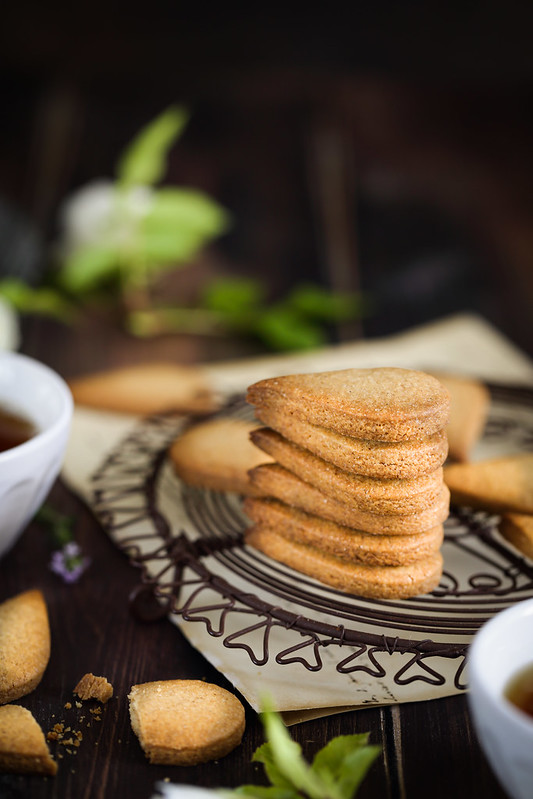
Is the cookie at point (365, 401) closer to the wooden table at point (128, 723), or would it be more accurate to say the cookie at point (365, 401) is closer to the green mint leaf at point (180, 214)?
the wooden table at point (128, 723)

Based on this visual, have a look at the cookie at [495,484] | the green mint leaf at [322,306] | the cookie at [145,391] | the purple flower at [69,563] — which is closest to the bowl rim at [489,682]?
the cookie at [495,484]

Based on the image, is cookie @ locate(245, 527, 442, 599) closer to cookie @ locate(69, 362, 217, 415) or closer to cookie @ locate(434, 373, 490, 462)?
cookie @ locate(434, 373, 490, 462)

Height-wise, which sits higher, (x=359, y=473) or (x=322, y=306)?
(x=359, y=473)

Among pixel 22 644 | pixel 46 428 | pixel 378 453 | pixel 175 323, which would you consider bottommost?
pixel 175 323

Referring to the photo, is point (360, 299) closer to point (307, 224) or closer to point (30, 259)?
point (307, 224)

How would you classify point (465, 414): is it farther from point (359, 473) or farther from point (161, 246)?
point (161, 246)

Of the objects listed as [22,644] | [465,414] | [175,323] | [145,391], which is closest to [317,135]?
[175,323]
